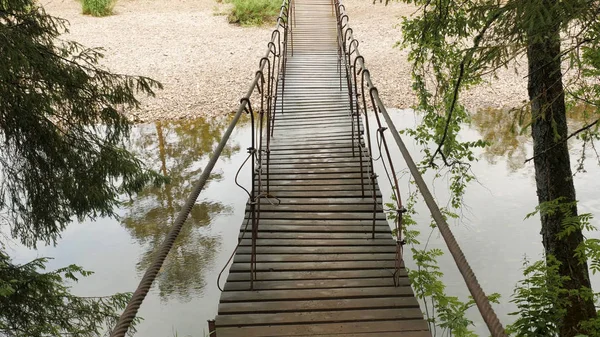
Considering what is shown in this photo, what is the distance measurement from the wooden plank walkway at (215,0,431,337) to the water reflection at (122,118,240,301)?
2.89 meters

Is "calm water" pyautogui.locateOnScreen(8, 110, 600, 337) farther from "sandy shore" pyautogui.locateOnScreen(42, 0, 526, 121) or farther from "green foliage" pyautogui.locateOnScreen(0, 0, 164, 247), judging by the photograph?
"sandy shore" pyautogui.locateOnScreen(42, 0, 526, 121)

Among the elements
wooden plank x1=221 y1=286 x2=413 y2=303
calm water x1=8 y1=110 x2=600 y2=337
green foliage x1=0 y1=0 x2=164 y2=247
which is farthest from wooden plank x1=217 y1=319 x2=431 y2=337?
calm water x1=8 y1=110 x2=600 y2=337

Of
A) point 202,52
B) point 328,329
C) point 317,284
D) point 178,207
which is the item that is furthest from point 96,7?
point 328,329

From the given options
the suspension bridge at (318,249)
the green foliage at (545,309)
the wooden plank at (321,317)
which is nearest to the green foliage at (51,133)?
the suspension bridge at (318,249)

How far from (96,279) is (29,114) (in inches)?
134

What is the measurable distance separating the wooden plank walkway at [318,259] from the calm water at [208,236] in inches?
110

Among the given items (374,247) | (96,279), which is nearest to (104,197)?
(96,279)

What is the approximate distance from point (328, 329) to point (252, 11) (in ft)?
55.2

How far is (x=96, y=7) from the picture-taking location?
19047mm

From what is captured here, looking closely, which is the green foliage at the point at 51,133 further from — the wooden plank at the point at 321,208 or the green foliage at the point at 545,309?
the green foliage at the point at 545,309

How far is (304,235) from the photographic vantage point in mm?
3721

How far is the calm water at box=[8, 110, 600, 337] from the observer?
23.3 ft

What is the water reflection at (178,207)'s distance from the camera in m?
7.70

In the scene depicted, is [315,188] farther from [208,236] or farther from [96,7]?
[96,7]
